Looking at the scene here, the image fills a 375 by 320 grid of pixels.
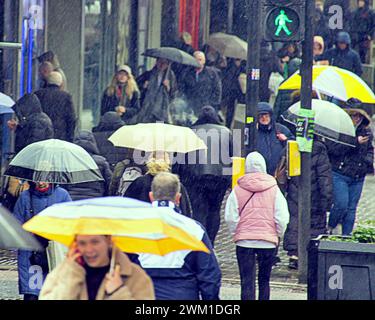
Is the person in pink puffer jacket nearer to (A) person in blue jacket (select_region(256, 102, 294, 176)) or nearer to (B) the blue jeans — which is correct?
(A) person in blue jacket (select_region(256, 102, 294, 176))

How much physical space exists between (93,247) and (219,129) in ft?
23.1

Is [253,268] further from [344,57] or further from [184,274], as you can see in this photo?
[344,57]

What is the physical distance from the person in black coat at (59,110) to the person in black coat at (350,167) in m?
3.46

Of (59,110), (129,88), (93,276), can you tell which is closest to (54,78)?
(59,110)

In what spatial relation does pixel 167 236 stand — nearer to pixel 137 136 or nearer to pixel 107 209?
pixel 107 209

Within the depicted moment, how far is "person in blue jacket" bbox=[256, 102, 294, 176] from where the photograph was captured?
1527 cm

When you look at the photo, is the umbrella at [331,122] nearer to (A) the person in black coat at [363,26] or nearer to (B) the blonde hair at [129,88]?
(B) the blonde hair at [129,88]

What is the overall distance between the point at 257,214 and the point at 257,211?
0.09ft

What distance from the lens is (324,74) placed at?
16.0m

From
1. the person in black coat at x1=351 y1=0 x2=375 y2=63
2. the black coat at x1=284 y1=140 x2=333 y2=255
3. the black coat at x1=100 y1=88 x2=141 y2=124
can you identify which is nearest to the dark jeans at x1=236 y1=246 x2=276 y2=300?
the black coat at x1=284 y1=140 x2=333 y2=255

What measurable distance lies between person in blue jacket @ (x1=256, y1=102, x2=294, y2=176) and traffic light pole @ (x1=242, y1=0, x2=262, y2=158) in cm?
110

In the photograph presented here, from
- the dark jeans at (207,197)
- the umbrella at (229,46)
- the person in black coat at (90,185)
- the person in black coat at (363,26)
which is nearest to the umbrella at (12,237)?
the person in black coat at (90,185)
